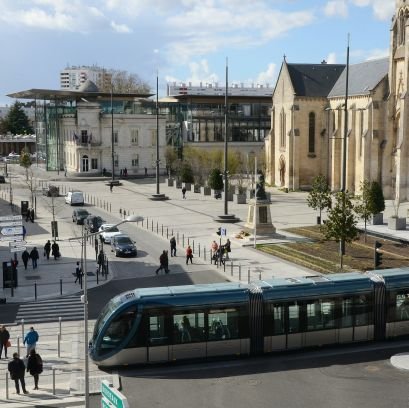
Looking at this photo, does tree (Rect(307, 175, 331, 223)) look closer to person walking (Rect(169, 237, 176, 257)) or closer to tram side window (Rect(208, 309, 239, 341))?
person walking (Rect(169, 237, 176, 257))

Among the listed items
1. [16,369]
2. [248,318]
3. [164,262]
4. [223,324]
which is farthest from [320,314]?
[164,262]

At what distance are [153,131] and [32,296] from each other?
74.5m

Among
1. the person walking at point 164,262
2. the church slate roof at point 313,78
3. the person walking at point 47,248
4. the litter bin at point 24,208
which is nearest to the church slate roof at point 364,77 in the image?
the church slate roof at point 313,78

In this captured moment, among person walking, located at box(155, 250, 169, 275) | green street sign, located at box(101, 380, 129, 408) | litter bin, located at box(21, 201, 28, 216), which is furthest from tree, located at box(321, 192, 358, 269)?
litter bin, located at box(21, 201, 28, 216)

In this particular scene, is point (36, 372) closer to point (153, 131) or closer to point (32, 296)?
point (32, 296)

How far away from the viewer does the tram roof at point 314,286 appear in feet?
79.0

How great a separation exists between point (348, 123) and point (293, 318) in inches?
2126

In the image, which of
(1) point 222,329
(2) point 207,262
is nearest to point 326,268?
(2) point 207,262

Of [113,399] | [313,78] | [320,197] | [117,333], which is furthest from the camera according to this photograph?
[313,78]

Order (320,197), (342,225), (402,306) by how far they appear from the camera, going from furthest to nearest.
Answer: (320,197), (342,225), (402,306)

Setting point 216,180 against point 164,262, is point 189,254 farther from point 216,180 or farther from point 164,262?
point 216,180

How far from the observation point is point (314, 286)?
24500 millimetres

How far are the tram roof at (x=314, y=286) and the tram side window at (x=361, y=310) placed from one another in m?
0.34

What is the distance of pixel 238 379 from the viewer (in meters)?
22.0
